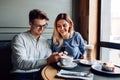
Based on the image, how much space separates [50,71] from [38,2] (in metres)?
1.28

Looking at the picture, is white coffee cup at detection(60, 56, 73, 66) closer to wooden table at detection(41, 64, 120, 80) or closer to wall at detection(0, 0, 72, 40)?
wooden table at detection(41, 64, 120, 80)

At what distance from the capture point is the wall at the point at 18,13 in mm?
2258

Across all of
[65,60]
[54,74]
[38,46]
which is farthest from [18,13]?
[54,74]

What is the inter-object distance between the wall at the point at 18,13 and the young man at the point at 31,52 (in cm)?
55

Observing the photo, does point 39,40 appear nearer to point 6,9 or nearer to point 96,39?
point 6,9

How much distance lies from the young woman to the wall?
478 mm

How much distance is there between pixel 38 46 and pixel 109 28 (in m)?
1.19

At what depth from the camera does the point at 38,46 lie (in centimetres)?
185

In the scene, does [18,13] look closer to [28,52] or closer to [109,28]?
[28,52]

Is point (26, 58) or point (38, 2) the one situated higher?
point (38, 2)

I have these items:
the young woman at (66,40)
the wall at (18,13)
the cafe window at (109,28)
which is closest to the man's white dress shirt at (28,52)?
the young woman at (66,40)

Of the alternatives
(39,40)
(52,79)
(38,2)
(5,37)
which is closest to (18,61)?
(39,40)

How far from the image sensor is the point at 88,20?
99.0 inches

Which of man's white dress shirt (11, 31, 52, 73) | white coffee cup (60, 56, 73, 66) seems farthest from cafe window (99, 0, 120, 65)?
white coffee cup (60, 56, 73, 66)
